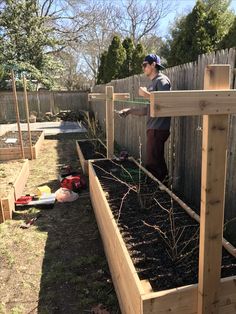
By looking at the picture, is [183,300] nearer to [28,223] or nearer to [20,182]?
[28,223]

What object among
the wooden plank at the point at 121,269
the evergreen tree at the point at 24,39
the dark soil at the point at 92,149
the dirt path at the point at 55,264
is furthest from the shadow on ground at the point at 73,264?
the evergreen tree at the point at 24,39

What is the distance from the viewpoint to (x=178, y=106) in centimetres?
150

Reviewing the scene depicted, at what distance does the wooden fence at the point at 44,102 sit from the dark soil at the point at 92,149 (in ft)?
37.3

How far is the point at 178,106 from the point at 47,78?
20629 millimetres

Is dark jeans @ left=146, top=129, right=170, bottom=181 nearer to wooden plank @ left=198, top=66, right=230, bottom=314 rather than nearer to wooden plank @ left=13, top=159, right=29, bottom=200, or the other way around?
wooden plank @ left=13, top=159, right=29, bottom=200

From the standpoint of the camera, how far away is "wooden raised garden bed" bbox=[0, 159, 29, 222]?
412 cm

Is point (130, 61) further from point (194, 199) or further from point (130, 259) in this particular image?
point (130, 259)

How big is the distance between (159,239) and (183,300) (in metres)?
0.77

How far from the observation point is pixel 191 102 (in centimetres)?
151

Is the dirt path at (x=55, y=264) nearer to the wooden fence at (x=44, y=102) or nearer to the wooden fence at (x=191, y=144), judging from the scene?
the wooden fence at (x=191, y=144)

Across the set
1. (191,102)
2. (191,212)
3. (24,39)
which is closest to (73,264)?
(191,212)

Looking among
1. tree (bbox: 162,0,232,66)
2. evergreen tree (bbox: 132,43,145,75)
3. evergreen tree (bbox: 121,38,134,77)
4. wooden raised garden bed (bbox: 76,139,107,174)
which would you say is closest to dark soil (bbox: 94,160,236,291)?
wooden raised garden bed (bbox: 76,139,107,174)

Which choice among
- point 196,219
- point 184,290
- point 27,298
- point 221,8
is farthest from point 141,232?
point 221,8

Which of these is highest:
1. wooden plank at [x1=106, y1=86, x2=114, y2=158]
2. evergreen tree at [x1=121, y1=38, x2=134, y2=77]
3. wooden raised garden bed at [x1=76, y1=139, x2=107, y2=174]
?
evergreen tree at [x1=121, y1=38, x2=134, y2=77]
